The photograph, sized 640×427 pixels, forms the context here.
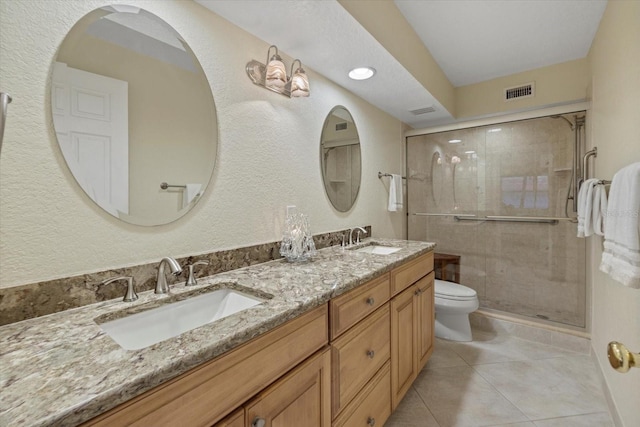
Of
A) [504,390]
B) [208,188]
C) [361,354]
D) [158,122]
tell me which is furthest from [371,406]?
[158,122]

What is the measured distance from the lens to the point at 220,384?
0.65m

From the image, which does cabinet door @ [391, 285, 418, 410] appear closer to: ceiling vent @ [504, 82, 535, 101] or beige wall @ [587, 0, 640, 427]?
beige wall @ [587, 0, 640, 427]

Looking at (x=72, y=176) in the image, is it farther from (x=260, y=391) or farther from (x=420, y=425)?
(x=420, y=425)

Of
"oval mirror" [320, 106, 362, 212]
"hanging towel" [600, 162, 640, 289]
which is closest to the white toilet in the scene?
"oval mirror" [320, 106, 362, 212]

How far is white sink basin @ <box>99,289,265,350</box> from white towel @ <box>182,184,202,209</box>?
38 cm

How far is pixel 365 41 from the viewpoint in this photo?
1479 mm

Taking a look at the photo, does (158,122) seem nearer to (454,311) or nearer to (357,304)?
(357,304)

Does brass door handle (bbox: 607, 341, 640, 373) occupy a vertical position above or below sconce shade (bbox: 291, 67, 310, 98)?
below

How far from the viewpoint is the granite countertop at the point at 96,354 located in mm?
447

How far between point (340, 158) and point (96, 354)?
5.67 ft

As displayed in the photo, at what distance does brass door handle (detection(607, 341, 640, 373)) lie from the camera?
2.01 ft

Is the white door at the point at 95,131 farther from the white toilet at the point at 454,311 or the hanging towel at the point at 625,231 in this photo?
the white toilet at the point at 454,311

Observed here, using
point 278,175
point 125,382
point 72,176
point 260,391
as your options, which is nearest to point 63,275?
point 72,176

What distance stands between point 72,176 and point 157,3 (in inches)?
→ 28.5
